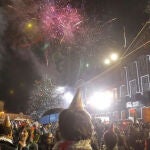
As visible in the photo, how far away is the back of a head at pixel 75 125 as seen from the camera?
396 centimetres

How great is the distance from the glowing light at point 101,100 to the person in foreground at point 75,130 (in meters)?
34.0

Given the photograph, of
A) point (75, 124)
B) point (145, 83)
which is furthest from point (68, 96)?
point (75, 124)

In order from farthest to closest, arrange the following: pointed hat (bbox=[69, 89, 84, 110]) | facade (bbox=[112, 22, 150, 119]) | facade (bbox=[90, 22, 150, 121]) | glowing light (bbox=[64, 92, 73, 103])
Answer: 1. glowing light (bbox=[64, 92, 73, 103])
2. facade (bbox=[90, 22, 150, 121])
3. facade (bbox=[112, 22, 150, 119])
4. pointed hat (bbox=[69, 89, 84, 110])

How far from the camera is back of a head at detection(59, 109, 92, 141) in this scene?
3959 mm

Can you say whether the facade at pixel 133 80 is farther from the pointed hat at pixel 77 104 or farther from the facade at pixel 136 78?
the pointed hat at pixel 77 104

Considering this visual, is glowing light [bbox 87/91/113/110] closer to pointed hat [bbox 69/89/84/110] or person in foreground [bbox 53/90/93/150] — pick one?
pointed hat [bbox 69/89/84/110]

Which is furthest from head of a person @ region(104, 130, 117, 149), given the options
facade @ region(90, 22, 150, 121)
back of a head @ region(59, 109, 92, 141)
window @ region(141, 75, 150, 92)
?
window @ region(141, 75, 150, 92)

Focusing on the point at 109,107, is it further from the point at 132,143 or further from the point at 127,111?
the point at 132,143

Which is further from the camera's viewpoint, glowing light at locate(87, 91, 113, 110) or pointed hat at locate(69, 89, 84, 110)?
glowing light at locate(87, 91, 113, 110)

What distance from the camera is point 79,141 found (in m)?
3.95

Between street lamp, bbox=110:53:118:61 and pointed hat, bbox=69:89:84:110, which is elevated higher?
street lamp, bbox=110:53:118:61

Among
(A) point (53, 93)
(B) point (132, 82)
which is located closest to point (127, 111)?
(B) point (132, 82)

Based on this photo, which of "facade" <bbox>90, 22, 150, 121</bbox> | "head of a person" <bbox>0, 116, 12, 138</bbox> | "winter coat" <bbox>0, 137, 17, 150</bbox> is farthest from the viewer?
"facade" <bbox>90, 22, 150, 121</bbox>

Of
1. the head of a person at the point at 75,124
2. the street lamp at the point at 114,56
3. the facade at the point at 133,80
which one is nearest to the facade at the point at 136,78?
the facade at the point at 133,80
